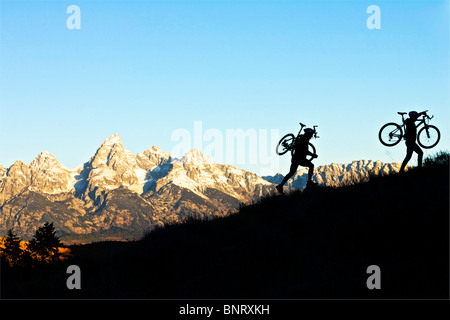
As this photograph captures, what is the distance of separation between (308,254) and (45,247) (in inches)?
600

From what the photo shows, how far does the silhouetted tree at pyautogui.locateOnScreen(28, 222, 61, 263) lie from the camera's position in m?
23.2

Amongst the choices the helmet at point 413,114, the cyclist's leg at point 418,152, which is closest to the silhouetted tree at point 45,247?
the cyclist's leg at point 418,152

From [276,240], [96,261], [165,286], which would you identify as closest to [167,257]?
[165,286]

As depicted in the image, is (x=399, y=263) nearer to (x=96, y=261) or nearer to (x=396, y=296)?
(x=396, y=296)

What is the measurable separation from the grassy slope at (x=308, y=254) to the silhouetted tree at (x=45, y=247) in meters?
3.41

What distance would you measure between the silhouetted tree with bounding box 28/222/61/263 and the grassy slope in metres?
3.41

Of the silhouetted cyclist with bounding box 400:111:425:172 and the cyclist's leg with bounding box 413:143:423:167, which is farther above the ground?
the silhouetted cyclist with bounding box 400:111:425:172

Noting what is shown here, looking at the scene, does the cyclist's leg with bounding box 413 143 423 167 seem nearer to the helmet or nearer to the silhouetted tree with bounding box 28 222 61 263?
the helmet

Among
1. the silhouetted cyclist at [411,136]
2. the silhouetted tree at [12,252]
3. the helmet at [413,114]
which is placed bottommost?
the silhouetted tree at [12,252]

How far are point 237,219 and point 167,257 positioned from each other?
4.71 meters

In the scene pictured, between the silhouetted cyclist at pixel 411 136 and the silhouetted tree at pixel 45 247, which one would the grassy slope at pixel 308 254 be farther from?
the silhouetted tree at pixel 45 247

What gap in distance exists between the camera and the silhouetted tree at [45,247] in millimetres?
23178

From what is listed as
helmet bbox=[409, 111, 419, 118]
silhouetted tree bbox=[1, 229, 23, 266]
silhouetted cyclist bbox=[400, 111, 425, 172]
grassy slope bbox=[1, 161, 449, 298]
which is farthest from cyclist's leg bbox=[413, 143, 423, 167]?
silhouetted tree bbox=[1, 229, 23, 266]
